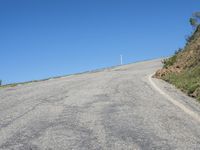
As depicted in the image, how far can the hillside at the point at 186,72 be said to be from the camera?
16236 mm

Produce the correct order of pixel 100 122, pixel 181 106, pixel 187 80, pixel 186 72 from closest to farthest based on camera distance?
pixel 100 122, pixel 181 106, pixel 187 80, pixel 186 72

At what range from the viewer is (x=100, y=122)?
9.52 m

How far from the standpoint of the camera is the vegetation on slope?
16.2 metres

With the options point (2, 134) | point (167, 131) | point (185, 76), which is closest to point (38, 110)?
point (2, 134)

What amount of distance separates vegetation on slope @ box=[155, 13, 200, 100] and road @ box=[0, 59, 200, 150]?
1.86 m

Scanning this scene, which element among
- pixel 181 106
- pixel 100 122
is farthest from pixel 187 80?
pixel 100 122

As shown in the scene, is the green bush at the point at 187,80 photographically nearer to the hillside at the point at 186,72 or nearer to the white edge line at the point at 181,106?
the hillside at the point at 186,72

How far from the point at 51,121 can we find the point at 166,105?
3534 mm

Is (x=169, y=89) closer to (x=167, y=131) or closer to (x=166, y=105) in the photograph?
(x=166, y=105)

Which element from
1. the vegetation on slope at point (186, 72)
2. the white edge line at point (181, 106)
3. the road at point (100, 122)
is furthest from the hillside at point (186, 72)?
the road at point (100, 122)

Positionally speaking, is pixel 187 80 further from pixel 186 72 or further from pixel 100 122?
pixel 100 122

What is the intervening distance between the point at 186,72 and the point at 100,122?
11578 millimetres

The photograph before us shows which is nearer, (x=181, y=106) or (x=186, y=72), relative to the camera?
(x=181, y=106)

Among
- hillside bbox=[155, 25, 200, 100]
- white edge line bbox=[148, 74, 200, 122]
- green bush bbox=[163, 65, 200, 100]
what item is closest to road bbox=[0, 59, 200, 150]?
white edge line bbox=[148, 74, 200, 122]
